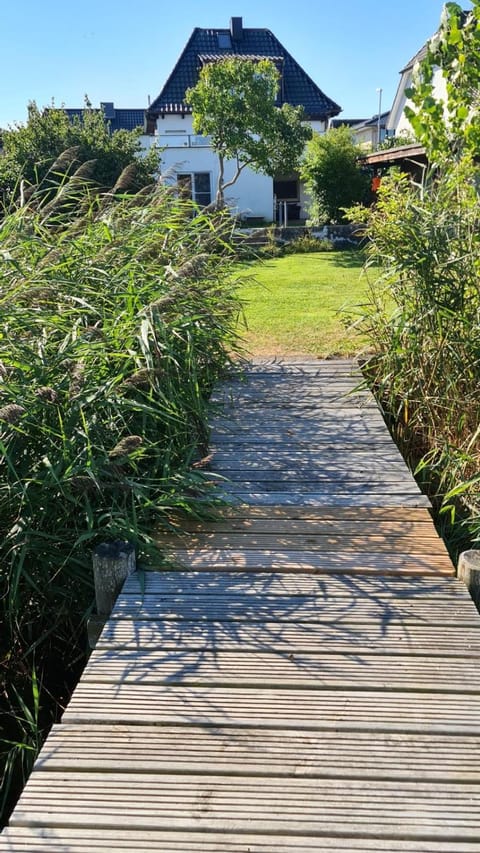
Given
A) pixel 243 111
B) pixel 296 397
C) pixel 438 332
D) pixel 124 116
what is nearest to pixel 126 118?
pixel 124 116

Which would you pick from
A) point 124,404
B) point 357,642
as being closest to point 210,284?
point 124,404

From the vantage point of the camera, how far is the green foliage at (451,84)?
336 cm

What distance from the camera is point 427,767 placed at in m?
1.72

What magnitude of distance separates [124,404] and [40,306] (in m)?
0.81

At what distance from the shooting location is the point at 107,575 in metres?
2.52

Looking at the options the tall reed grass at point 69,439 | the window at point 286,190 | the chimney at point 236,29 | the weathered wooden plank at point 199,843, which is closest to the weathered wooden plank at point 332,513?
the tall reed grass at point 69,439

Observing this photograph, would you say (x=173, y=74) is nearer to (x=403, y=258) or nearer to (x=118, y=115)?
(x=118, y=115)

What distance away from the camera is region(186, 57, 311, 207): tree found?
17062 millimetres

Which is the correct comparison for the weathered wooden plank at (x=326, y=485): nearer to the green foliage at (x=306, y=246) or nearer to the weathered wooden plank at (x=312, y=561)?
the weathered wooden plank at (x=312, y=561)

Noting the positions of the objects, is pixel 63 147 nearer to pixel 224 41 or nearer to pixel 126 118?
pixel 224 41

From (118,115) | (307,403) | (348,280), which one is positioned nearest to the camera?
(307,403)

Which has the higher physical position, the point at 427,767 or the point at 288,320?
the point at 288,320

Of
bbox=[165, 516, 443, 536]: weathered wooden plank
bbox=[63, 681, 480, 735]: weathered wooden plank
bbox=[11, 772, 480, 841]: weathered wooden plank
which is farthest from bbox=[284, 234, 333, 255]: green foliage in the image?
bbox=[11, 772, 480, 841]: weathered wooden plank

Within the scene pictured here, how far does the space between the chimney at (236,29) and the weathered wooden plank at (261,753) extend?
3343cm
